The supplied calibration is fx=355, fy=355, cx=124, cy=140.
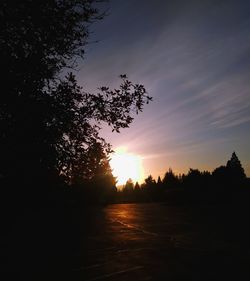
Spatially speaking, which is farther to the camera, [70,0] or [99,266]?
[70,0]

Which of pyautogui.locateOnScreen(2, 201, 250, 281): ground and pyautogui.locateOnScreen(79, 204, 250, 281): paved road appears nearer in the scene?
pyautogui.locateOnScreen(79, 204, 250, 281): paved road

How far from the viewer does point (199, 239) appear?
10.6 m

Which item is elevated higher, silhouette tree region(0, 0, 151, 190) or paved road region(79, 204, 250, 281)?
silhouette tree region(0, 0, 151, 190)

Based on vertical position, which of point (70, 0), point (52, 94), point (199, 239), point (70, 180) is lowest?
point (199, 239)

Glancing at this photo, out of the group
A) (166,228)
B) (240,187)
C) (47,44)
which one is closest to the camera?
(47,44)

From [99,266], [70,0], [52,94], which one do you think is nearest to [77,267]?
[99,266]

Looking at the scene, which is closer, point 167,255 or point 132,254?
point 167,255

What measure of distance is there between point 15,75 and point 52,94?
1283 millimetres

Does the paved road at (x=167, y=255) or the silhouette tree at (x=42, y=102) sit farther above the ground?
the silhouette tree at (x=42, y=102)

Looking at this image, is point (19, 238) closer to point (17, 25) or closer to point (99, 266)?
point (99, 266)

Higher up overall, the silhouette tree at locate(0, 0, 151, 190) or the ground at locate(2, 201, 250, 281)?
the silhouette tree at locate(0, 0, 151, 190)

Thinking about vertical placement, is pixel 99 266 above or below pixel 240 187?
below

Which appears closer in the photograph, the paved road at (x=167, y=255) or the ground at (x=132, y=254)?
the paved road at (x=167, y=255)

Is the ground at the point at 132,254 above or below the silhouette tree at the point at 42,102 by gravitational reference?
below
